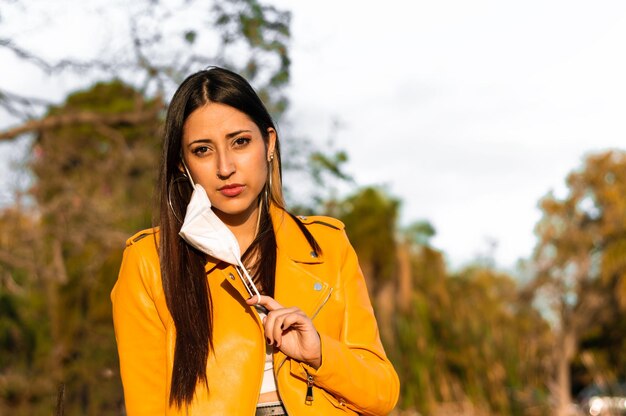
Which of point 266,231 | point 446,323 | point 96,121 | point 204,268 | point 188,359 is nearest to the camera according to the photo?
point 188,359

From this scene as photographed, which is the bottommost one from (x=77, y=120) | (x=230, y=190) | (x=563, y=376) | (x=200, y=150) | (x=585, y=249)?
(x=563, y=376)

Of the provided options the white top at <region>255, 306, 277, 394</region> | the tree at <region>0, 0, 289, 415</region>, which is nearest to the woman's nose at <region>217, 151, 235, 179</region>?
the white top at <region>255, 306, 277, 394</region>

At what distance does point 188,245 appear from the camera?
2396 millimetres

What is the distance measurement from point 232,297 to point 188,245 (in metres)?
0.19

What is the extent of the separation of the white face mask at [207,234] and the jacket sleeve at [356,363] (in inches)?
10.3

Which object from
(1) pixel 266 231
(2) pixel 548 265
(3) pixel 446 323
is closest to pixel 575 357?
(2) pixel 548 265

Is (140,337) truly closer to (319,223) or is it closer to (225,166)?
(225,166)

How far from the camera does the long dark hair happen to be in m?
2.24

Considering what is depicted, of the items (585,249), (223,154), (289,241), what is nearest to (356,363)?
(289,241)

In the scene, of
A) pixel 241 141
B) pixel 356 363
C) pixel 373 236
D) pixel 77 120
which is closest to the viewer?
pixel 356 363

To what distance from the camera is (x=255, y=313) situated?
7.62 ft

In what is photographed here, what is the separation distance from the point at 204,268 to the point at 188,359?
276 millimetres

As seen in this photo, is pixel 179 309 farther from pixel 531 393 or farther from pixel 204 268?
pixel 531 393

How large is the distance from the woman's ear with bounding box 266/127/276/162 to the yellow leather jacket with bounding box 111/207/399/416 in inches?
11.0
